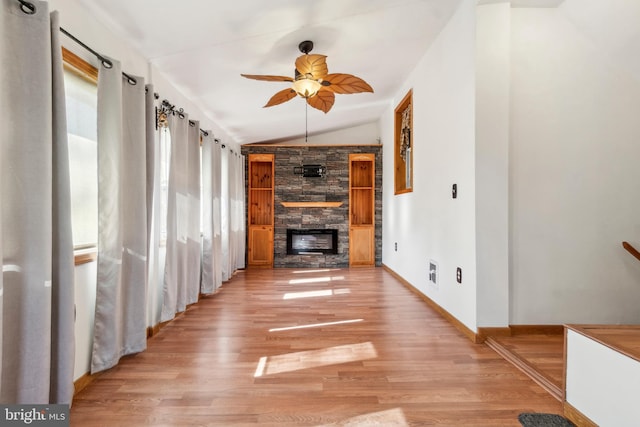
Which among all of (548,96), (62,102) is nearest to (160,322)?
(62,102)

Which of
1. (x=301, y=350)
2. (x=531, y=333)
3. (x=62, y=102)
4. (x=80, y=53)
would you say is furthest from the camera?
(x=531, y=333)

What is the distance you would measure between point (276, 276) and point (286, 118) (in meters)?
2.72

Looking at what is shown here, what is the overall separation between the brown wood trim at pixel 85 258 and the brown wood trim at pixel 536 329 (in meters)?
3.25

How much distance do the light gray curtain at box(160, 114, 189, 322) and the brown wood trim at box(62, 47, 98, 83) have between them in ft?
3.15

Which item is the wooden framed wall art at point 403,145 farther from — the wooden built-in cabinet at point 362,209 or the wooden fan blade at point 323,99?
the wooden fan blade at point 323,99

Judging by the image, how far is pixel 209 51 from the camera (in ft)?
9.25

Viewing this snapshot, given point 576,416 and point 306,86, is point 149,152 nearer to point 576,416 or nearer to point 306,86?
point 306,86

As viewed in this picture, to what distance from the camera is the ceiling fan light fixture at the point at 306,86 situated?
2.71 m

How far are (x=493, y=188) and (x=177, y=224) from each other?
9.94 feet

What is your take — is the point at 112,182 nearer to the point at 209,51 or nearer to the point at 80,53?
the point at 80,53

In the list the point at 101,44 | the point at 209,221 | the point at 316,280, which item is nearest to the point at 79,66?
the point at 101,44

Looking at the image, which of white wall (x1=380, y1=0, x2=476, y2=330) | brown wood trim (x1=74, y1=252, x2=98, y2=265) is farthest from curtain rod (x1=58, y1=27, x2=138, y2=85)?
white wall (x1=380, y1=0, x2=476, y2=330)

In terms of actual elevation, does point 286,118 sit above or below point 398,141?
above

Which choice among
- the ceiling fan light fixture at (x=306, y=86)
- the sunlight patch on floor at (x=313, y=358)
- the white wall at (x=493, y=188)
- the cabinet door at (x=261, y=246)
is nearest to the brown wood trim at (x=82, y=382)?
the sunlight patch on floor at (x=313, y=358)
